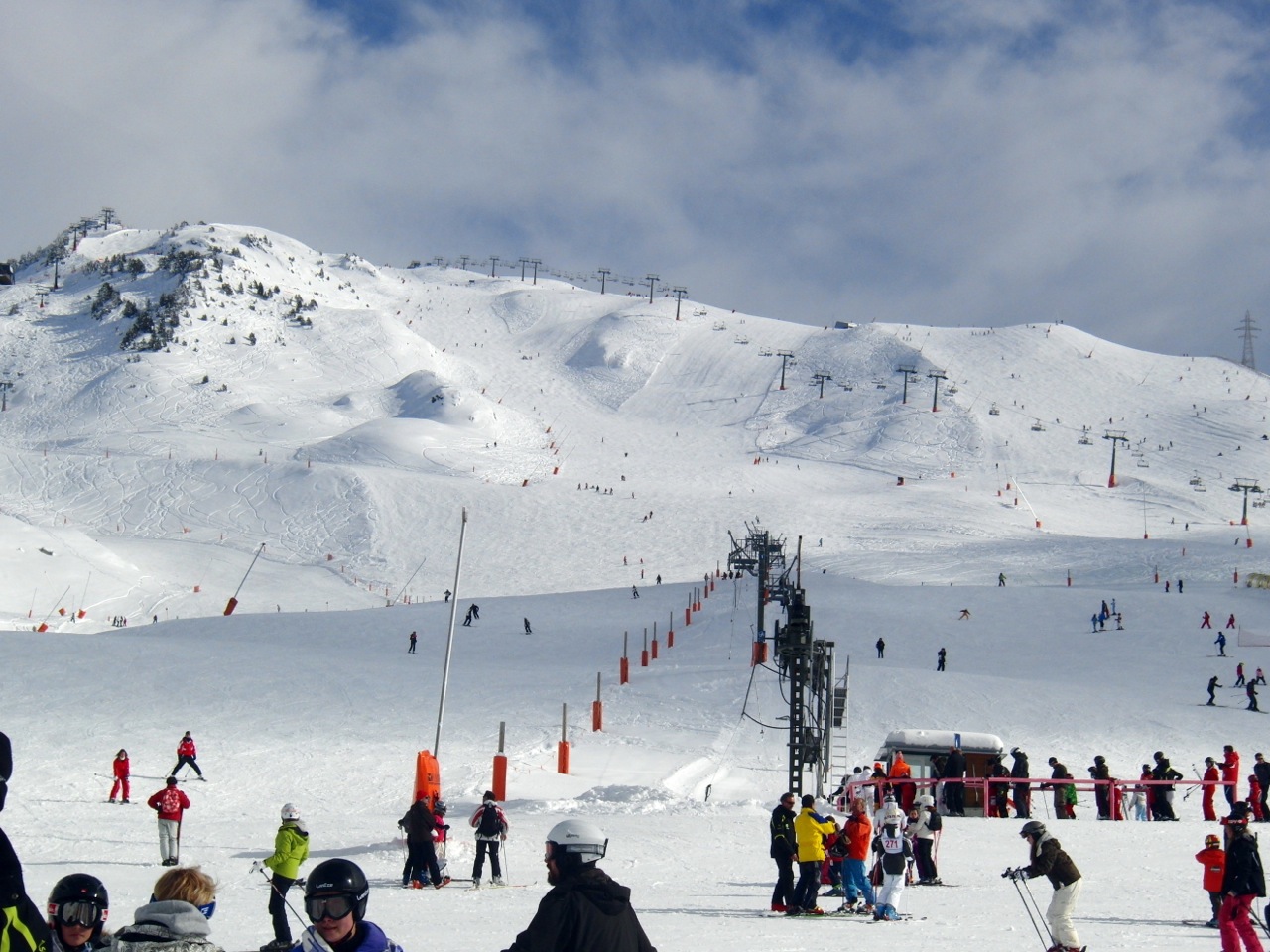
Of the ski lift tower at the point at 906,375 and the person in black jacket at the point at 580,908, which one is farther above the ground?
the ski lift tower at the point at 906,375

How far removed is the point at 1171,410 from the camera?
121 meters

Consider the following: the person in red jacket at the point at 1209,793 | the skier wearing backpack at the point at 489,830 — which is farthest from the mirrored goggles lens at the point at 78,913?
the person in red jacket at the point at 1209,793

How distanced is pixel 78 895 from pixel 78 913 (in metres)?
0.06

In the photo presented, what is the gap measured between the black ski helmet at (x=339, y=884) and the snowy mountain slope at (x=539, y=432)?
167 ft

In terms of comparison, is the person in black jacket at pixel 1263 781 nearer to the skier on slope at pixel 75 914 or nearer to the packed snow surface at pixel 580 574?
the packed snow surface at pixel 580 574

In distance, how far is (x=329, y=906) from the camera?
165 inches

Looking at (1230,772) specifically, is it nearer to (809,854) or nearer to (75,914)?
(809,854)

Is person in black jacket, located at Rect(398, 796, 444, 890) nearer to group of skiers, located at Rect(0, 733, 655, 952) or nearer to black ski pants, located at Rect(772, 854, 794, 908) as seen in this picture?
black ski pants, located at Rect(772, 854, 794, 908)

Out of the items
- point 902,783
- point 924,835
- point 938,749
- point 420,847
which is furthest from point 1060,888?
point 938,749

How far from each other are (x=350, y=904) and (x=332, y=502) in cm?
7671

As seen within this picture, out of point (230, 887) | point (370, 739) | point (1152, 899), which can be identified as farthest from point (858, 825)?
point (370, 739)

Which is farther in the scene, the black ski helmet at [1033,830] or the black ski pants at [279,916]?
the black ski pants at [279,916]

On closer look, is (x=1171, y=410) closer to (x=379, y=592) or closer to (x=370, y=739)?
(x=379, y=592)

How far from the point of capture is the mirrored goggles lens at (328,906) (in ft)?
13.7
